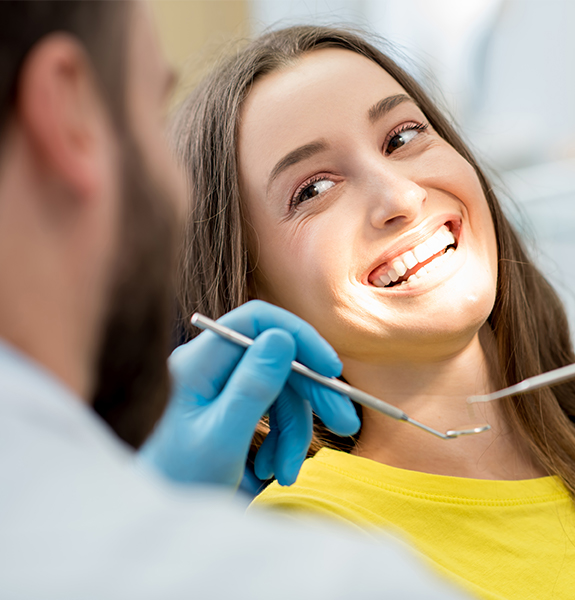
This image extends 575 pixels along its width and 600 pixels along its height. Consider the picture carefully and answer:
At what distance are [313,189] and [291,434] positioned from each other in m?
0.45

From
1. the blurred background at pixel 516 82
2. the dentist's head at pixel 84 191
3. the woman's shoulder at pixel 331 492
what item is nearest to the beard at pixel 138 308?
the dentist's head at pixel 84 191

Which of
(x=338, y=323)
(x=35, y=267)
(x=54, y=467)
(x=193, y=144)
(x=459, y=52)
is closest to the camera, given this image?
(x=54, y=467)

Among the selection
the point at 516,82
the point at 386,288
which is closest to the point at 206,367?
the point at 386,288

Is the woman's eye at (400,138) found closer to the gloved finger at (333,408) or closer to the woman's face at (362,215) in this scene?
the woman's face at (362,215)

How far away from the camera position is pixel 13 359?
46 cm

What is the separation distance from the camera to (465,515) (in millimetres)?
1131

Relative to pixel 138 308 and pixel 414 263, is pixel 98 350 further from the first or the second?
pixel 414 263

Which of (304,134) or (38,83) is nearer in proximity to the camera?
(38,83)

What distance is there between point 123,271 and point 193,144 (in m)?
0.88

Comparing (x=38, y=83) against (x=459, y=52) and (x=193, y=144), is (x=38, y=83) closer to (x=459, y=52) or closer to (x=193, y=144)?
(x=193, y=144)

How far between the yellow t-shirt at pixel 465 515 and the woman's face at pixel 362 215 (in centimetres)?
23

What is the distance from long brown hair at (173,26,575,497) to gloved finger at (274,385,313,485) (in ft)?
0.96

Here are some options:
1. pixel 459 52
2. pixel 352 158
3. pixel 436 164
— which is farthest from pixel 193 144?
pixel 459 52

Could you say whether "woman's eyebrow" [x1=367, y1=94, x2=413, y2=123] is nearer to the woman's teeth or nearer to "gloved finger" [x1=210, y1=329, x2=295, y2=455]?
the woman's teeth
